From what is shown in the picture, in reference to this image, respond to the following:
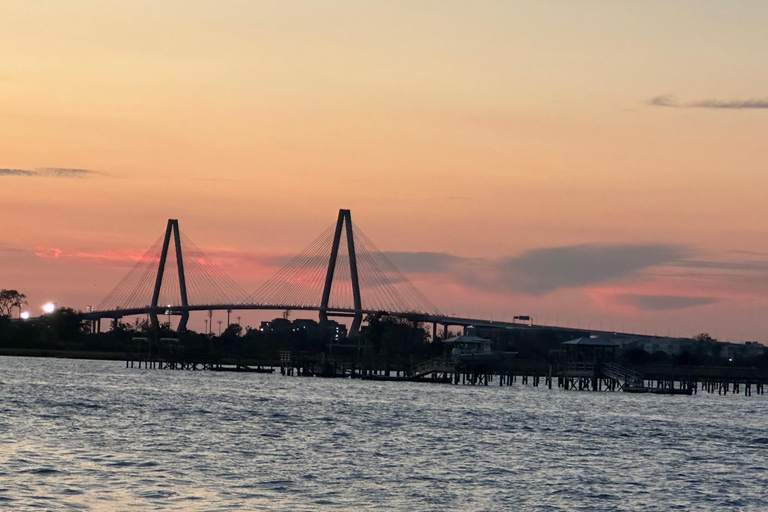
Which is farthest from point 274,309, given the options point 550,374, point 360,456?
point 360,456

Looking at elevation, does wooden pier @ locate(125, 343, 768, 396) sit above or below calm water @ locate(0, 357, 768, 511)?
above

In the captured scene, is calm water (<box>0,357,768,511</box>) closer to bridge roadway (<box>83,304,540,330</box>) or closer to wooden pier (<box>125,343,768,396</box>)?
wooden pier (<box>125,343,768,396</box>)

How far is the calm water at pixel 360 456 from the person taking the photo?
2717cm

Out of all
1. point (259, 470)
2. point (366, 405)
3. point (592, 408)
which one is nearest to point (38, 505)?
point (259, 470)

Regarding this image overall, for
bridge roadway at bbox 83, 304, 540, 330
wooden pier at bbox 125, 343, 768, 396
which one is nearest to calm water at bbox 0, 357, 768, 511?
wooden pier at bbox 125, 343, 768, 396

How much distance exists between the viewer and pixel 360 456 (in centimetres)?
Answer: 3534

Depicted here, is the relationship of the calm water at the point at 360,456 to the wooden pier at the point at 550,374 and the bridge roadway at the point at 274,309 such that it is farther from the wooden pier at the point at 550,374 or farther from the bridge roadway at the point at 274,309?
the bridge roadway at the point at 274,309

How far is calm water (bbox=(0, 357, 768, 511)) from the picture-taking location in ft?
89.1

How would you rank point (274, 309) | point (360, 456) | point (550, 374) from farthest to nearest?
point (274, 309)
point (550, 374)
point (360, 456)

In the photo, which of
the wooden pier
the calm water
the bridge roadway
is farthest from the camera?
the bridge roadway

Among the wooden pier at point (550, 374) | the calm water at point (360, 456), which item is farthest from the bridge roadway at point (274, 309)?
the calm water at point (360, 456)

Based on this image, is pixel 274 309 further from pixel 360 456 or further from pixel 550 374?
pixel 360 456

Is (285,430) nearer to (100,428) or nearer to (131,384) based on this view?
(100,428)

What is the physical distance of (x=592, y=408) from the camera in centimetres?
6644
